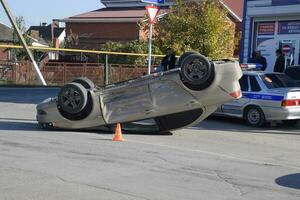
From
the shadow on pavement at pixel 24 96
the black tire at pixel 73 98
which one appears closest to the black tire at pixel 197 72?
the black tire at pixel 73 98

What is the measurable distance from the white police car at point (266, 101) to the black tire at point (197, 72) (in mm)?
3395

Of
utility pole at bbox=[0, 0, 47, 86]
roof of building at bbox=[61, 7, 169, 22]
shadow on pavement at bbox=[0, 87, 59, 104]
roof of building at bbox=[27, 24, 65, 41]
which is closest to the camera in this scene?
shadow on pavement at bbox=[0, 87, 59, 104]

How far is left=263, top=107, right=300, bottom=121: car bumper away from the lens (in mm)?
13484

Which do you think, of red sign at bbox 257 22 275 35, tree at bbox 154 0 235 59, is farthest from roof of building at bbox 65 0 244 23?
red sign at bbox 257 22 275 35

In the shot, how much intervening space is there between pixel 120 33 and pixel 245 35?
Answer: 34.4 metres

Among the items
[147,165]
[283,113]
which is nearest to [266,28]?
[283,113]

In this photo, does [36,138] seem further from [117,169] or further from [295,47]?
[295,47]

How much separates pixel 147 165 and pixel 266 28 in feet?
47.3

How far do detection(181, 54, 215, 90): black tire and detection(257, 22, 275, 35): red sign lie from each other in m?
11.1

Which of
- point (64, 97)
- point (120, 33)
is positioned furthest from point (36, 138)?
point (120, 33)

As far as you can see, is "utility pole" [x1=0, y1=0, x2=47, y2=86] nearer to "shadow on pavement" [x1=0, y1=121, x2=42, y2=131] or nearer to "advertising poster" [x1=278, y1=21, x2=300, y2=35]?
"advertising poster" [x1=278, y1=21, x2=300, y2=35]

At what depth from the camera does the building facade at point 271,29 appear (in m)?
20.3

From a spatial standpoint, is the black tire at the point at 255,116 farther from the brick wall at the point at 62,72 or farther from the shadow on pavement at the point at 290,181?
the brick wall at the point at 62,72

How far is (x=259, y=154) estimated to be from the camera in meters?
10.0
